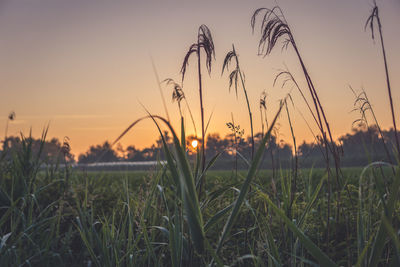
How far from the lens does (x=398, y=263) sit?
1.36m

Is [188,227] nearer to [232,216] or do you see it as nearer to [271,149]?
[232,216]

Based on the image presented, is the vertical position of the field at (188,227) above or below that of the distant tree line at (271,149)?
below

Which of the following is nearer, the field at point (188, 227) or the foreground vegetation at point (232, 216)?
the foreground vegetation at point (232, 216)

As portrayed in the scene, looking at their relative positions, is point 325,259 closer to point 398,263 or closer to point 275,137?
point 398,263

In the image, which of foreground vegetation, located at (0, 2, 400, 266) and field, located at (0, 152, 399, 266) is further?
field, located at (0, 152, 399, 266)

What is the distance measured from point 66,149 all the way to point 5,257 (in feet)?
5.14

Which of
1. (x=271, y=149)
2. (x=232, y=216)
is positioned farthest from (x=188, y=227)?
(x=271, y=149)

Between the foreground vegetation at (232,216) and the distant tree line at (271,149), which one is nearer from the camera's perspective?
the foreground vegetation at (232,216)

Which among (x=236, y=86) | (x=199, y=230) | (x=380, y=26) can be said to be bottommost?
(x=199, y=230)

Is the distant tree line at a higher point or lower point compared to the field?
higher

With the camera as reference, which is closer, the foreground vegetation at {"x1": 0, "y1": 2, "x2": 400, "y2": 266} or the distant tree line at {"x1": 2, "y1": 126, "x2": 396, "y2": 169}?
the foreground vegetation at {"x1": 0, "y1": 2, "x2": 400, "y2": 266}

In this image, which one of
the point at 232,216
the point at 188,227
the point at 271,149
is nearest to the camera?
the point at 232,216

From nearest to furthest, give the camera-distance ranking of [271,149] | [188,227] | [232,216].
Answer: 1. [232,216]
2. [188,227]
3. [271,149]

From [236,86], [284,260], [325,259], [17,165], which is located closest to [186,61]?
[236,86]
